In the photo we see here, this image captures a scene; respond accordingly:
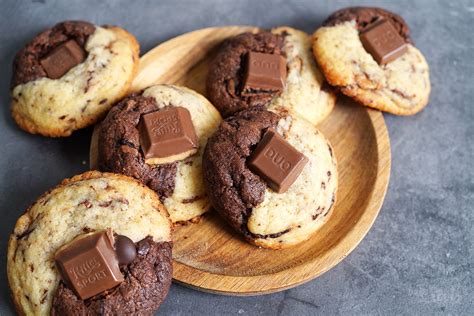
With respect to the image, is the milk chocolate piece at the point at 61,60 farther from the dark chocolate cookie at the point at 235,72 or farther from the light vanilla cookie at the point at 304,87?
the light vanilla cookie at the point at 304,87

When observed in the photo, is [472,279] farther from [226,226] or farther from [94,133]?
[94,133]

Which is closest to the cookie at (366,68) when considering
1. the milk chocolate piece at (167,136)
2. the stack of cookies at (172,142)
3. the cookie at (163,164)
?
the stack of cookies at (172,142)

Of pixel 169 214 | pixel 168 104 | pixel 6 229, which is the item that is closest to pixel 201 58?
pixel 168 104

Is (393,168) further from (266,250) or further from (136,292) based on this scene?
(136,292)

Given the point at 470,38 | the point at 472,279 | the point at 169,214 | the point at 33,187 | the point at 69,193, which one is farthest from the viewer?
the point at 470,38

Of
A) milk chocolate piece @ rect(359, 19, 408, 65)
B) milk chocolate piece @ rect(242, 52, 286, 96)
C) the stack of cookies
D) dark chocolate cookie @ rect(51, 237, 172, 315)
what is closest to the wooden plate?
the stack of cookies

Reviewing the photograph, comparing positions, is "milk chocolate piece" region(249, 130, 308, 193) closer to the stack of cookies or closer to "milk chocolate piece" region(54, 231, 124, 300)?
the stack of cookies

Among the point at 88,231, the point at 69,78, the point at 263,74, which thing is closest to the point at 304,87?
the point at 263,74
